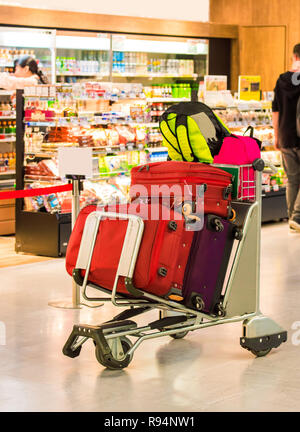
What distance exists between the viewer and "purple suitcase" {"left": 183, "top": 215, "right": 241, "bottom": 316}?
444 centimetres

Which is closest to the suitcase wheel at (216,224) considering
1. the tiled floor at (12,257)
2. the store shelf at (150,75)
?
the tiled floor at (12,257)

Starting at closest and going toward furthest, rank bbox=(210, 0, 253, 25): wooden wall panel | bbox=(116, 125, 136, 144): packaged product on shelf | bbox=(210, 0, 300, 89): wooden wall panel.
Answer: bbox=(116, 125, 136, 144): packaged product on shelf
bbox=(210, 0, 300, 89): wooden wall panel
bbox=(210, 0, 253, 25): wooden wall panel

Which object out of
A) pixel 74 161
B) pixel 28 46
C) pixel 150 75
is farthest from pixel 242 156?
pixel 150 75

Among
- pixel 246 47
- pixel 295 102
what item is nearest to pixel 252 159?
pixel 295 102

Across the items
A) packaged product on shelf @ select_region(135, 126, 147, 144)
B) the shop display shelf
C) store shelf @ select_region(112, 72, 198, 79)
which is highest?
store shelf @ select_region(112, 72, 198, 79)

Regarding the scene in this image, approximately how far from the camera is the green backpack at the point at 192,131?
471cm

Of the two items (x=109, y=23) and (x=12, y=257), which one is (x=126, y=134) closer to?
(x=12, y=257)

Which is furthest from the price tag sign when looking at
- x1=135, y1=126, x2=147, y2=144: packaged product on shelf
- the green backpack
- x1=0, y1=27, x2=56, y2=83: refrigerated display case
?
x1=0, y1=27, x2=56, y2=83: refrigerated display case

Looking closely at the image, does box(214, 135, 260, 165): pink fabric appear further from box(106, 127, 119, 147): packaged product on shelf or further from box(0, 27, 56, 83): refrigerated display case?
box(0, 27, 56, 83): refrigerated display case

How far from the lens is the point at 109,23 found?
Result: 1080 cm

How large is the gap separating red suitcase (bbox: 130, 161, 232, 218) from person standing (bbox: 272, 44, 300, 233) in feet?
14.5

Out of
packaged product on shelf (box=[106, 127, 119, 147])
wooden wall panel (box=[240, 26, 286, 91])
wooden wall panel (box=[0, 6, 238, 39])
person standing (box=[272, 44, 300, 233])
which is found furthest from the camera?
wooden wall panel (box=[240, 26, 286, 91])

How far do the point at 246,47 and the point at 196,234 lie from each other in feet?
29.2

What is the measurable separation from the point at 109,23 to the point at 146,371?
7018 millimetres
